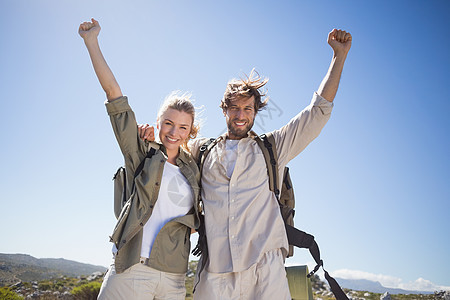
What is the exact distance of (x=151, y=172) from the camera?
3816mm

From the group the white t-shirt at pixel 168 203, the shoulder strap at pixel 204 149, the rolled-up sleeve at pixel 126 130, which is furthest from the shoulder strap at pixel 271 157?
the rolled-up sleeve at pixel 126 130

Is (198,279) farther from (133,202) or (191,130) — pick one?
(191,130)

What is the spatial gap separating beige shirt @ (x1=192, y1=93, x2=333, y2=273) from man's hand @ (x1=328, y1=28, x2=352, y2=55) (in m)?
0.65

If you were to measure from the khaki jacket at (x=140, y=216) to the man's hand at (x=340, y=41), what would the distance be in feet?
8.11

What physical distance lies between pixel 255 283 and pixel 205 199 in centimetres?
109

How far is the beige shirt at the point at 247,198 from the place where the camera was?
159 inches

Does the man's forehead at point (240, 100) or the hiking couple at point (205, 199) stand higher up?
the man's forehead at point (240, 100)

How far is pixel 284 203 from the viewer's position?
15.5 ft

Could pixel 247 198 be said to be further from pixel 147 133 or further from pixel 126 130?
pixel 126 130

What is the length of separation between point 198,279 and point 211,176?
3.93ft

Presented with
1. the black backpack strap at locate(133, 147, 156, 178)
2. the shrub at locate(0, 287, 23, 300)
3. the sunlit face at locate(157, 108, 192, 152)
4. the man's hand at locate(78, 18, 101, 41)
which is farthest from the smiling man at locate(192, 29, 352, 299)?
the shrub at locate(0, 287, 23, 300)

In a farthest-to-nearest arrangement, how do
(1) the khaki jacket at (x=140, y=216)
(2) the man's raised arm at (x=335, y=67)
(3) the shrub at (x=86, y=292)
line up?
(3) the shrub at (x=86, y=292)
(2) the man's raised arm at (x=335, y=67)
(1) the khaki jacket at (x=140, y=216)

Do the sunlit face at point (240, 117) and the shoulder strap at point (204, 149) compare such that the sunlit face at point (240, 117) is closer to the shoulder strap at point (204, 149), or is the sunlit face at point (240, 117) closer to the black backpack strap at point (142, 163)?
the shoulder strap at point (204, 149)

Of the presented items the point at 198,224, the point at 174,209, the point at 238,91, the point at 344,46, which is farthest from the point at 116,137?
the point at 344,46
